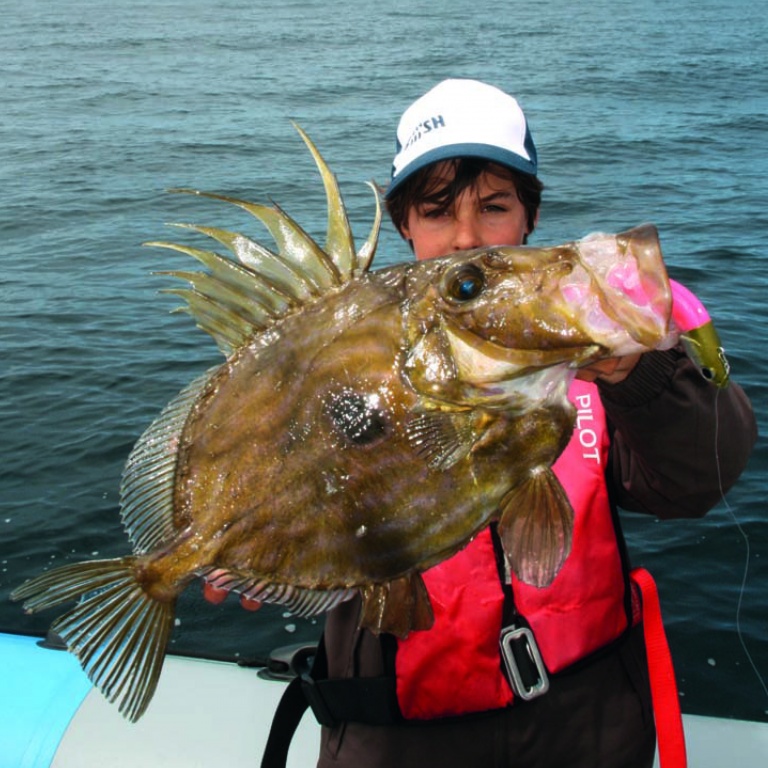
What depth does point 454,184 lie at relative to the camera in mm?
3236

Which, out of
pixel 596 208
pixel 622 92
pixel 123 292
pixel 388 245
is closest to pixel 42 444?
pixel 123 292

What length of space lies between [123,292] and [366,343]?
1100 cm

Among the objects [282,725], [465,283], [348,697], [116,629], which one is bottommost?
[282,725]

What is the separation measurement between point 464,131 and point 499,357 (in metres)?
1.44

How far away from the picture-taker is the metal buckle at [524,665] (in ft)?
9.97

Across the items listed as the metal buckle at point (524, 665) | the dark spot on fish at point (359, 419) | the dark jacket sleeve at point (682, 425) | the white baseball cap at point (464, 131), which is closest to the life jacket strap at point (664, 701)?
the metal buckle at point (524, 665)

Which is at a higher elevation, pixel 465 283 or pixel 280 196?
pixel 465 283

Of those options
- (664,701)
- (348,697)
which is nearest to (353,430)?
(348,697)

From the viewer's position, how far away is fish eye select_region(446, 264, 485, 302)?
2047 mm

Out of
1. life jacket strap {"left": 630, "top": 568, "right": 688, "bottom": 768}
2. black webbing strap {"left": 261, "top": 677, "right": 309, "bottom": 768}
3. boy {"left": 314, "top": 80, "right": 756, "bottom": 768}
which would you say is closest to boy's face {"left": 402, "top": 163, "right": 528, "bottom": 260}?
boy {"left": 314, "top": 80, "right": 756, "bottom": 768}

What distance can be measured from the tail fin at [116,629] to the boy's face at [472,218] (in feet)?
5.18

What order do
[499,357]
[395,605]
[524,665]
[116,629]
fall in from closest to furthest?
[499,357] → [395,605] → [116,629] → [524,665]

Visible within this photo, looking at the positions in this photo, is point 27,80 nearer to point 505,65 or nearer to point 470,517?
point 505,65

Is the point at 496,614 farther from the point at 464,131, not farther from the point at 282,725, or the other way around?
the point at 464,131
